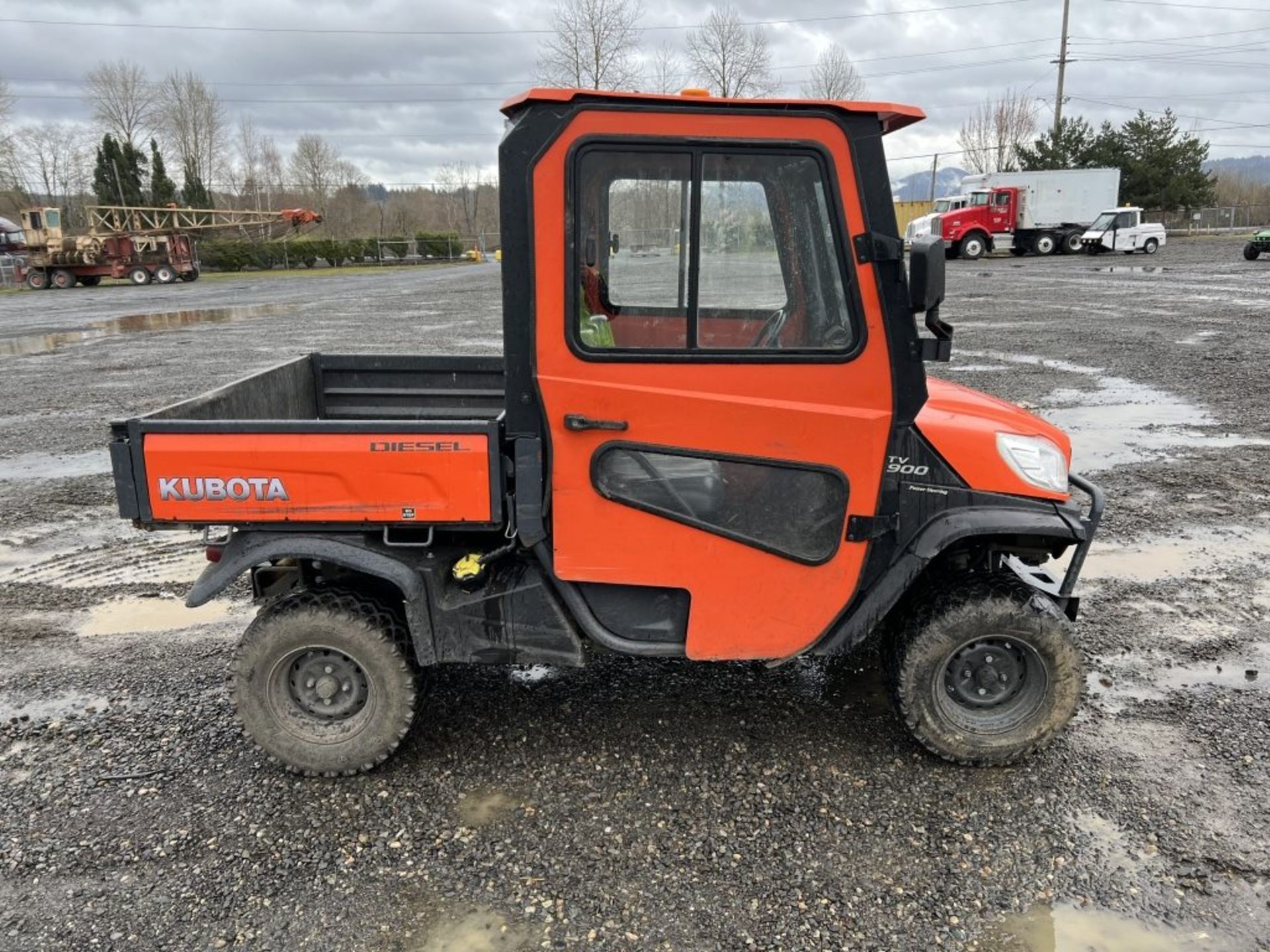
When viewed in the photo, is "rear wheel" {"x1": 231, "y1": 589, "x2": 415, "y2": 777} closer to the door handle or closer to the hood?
the door handle

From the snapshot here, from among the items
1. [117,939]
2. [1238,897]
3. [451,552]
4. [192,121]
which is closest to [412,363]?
[451,552]

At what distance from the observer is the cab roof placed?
110 inches

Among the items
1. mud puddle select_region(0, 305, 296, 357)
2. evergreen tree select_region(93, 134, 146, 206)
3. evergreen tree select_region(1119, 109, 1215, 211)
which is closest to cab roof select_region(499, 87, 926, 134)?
mud puddle select_region(0, 305, 296, 357)

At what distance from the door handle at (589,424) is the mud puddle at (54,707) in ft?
8.48

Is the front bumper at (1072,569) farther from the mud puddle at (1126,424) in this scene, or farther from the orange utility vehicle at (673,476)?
the mud puddle at (1126,424)

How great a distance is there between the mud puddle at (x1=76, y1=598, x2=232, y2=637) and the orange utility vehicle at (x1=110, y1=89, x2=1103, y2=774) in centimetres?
168

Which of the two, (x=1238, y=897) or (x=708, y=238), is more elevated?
(x=708, y=238)

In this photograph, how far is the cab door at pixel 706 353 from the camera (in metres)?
2.88

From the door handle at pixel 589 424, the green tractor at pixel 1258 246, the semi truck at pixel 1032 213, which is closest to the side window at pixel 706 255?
the door handle at pixel 589 424

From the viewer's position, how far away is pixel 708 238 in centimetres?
296

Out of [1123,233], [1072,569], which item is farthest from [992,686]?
[1123,233]

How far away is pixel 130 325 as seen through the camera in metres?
20.5

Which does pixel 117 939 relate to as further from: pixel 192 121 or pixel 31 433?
pixel 192 121

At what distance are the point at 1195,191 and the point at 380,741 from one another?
57.8 m
